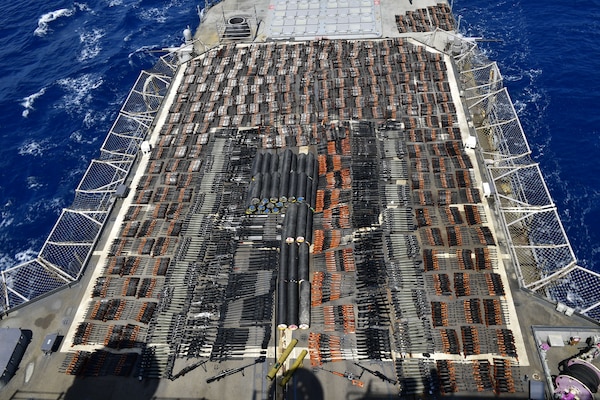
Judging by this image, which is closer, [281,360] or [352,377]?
[281,360]

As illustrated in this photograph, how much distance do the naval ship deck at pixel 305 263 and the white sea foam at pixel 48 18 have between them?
69.0 m

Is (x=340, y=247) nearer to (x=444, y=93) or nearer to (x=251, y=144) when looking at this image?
(x=251, y=144)

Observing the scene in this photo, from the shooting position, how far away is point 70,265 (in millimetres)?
64812

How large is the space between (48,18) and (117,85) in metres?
46.8

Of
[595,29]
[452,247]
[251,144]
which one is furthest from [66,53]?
[595,29]

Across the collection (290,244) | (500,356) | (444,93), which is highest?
(444,93)

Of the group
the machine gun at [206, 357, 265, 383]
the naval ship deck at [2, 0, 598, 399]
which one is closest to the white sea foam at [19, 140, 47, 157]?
the naval ship deck at [2, 0, 598, 399]

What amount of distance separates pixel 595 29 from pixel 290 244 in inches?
4298

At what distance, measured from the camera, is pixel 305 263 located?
60594 millimetres

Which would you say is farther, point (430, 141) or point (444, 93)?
point (444, 93)

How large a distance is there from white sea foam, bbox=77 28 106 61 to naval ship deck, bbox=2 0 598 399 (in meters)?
47.5

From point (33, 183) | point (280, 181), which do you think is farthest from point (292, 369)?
point (33, 183)

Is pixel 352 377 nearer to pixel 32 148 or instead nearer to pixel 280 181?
pixel 280 181

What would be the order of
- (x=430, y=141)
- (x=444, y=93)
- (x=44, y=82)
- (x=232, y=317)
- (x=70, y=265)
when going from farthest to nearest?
(x=44, y=82) < (x=444, y=93) < (x=430, y=141) < (x=70, y=265) < (x=232, y=317)
